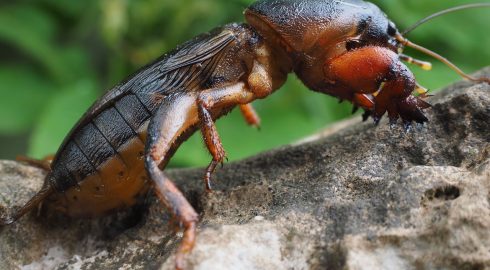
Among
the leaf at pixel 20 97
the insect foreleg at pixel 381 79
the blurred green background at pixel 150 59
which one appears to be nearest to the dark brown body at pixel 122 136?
the insect foreleg at pixel 381 79

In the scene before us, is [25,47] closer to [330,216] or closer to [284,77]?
[284,77]

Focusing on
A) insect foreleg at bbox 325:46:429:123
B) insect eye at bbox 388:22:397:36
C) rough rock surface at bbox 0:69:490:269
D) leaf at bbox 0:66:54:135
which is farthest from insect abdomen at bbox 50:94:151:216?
leaf at bbox 0:66:54:135

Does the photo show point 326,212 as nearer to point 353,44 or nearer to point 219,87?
point 219,87

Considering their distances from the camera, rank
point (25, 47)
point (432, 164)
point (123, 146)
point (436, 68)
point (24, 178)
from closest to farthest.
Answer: point (432, 164)
point (123, 146)
point (24, 178)
point (436, 68)
point (25, 47)

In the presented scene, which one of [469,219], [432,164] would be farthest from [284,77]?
[469,219]

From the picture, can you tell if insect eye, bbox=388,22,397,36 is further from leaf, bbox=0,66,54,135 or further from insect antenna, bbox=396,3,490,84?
leaf, bbox=0,66,54,135

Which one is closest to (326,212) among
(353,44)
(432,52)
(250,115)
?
(353,44)
